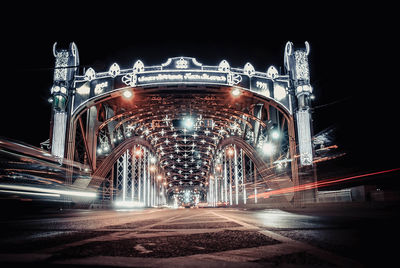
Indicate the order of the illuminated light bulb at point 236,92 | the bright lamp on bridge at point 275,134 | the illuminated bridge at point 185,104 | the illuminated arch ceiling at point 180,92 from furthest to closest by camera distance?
the bright lamp on bridge at point 275,134 < the illuminated light bulb at point 236,92 < the illuminated arch ceiling at point 180,92 < the illuminated bridge at point 185,104

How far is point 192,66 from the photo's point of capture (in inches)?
736

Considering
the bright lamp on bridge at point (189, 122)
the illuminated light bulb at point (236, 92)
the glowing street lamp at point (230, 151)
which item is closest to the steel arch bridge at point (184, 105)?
the illuminated light bulb at point (236, 92)

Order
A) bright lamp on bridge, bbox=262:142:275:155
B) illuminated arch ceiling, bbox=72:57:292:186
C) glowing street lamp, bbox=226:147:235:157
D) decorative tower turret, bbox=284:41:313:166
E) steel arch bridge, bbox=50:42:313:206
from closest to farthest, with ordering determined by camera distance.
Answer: decorative tower turret, bbox=284:41:313:166, steel arch bridge, bbox=50:42:313:206, illuminated arch ceiling, bbox=72:57:292:186, bright lamp on bridge, bbox=262:142:275:155, glowing street lamp, bbox=226:147:235:157

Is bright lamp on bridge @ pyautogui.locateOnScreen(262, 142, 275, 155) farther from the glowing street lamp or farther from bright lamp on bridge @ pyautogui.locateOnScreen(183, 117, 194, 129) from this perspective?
the glowing street lamp

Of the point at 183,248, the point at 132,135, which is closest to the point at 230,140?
the point at 132,135

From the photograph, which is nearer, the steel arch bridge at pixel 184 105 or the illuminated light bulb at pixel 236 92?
the steel arch bridge at pixel 184 105

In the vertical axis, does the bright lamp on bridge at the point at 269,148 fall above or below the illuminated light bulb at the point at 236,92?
below

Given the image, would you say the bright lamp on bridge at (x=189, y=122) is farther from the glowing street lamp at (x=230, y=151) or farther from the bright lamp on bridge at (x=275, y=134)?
the glowing street lamp at (x=230, y=151)

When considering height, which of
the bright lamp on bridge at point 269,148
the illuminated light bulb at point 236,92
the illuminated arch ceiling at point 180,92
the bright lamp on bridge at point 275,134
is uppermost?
the illuminated arch ceiling at point 180,92

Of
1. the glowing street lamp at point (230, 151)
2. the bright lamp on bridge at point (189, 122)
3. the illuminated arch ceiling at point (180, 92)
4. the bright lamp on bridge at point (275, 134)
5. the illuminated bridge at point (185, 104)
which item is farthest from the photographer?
the glowing street lamp at point (230, 151)

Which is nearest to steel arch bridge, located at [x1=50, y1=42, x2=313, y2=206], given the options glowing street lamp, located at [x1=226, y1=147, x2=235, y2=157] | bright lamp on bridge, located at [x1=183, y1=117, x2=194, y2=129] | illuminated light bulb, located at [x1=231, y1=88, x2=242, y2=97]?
illuminated light bulb, located at [x1=231, y1=88, x2=242, y2=97]

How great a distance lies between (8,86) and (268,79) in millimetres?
15160

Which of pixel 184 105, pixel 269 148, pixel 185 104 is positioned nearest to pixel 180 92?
pixel 185 104

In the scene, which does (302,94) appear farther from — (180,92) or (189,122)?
(189,122)
